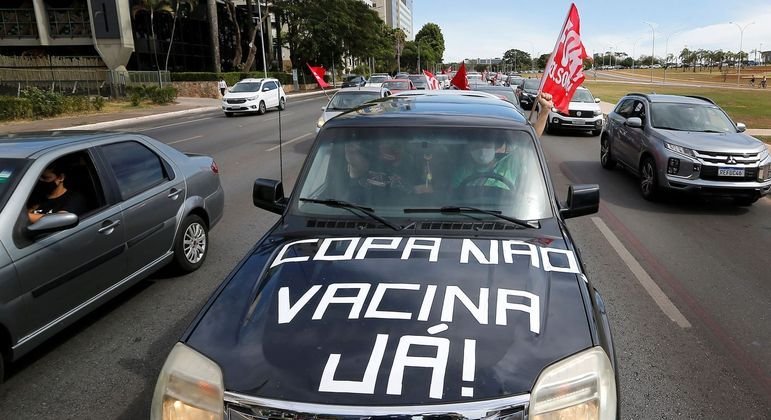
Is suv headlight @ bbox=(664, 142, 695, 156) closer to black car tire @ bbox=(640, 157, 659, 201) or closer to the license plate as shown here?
black car tire @ bbox=(640, 157, 659, 201)

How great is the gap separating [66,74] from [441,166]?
137 feet

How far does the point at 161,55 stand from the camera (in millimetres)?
49781

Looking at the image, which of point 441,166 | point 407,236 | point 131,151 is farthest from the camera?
point 131,151

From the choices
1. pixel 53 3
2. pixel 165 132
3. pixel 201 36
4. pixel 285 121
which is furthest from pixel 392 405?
pixel 201 36

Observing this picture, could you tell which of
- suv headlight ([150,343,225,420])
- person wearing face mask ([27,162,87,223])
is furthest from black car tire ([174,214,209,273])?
suv headlight ([150,343,225,420])

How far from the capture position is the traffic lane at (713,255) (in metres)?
4.69

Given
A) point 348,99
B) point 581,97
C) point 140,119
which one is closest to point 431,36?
point 140,119

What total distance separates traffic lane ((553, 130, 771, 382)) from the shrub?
23.9 m

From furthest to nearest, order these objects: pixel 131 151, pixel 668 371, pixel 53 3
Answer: pixel 53 3
pixel 131 151
pixel 668 371

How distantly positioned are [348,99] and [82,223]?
36.6 feet

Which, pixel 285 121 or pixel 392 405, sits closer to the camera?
pixel 392 405

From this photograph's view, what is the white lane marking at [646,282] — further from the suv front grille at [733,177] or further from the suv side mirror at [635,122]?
the suv side mirror at [635,122]

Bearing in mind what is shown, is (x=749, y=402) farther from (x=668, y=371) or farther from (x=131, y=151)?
(x=131, y=151)

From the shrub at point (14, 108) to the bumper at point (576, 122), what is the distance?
872 inches
